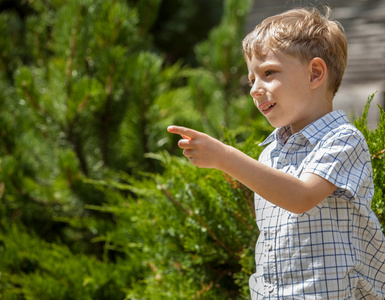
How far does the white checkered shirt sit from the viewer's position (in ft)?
3.65

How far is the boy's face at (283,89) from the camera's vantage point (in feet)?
3.90

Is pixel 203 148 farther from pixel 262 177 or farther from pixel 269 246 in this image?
pixel 269 246

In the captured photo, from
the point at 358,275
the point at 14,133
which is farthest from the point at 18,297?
the point at 358,275

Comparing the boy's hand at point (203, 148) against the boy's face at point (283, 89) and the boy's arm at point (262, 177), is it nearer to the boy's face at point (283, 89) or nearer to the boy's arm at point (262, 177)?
the boy's arm at point (262, 177)

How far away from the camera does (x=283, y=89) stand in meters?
1.19

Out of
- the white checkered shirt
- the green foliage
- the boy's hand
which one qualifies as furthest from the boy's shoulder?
the green foliage

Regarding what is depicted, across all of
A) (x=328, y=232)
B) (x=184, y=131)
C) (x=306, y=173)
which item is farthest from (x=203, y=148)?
(x=328, y=232)

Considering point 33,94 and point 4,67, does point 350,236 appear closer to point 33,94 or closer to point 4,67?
point 33,94

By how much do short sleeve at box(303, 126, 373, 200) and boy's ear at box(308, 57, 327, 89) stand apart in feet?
0.44

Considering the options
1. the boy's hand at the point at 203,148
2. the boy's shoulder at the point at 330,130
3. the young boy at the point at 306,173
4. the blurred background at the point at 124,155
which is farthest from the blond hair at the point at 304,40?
the blurred background at the point at 124,155

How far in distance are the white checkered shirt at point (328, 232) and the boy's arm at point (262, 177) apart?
0.04 metres

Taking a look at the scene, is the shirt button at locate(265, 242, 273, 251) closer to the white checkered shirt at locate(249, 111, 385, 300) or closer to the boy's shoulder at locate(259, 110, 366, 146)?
the white checkered shirt at locate(249, 111, 385, 300)

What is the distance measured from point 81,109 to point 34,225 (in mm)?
758

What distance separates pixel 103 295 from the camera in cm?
226
